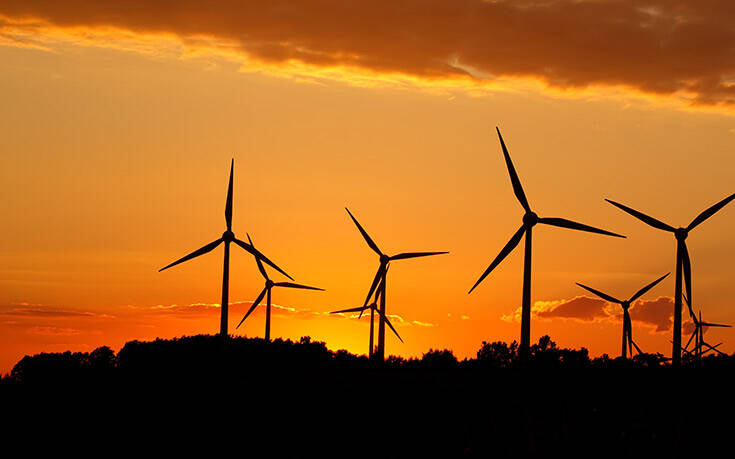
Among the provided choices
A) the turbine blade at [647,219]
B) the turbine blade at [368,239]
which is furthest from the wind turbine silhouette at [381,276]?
the turbine blade at [647,219]

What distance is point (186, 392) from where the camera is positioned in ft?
323

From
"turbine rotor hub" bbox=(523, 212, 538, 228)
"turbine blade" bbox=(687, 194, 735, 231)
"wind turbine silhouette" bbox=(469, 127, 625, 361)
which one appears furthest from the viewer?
"turbine blade" bbox=(687, 194, 735, 231)

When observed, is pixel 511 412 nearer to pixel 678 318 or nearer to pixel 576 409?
pixel 576 409

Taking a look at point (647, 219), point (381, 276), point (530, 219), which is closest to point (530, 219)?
point (530, 219)

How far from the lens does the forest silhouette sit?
64.2 m

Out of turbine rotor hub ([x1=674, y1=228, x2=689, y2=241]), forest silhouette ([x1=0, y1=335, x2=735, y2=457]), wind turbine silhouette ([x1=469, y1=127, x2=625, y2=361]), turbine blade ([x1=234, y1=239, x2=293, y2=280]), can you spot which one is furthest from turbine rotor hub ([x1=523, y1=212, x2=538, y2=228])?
turbine blade ([x1=234, y1=239, x2=293, y2=280])

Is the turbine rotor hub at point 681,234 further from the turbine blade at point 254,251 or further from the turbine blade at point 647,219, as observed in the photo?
the turbine blade at point 254,251

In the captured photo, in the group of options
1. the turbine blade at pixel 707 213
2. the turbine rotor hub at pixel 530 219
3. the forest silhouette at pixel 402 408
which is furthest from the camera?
the turbine blade at pixel 707 213

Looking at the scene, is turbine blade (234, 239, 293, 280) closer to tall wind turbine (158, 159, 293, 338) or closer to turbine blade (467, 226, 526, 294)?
tall wind turbine (158, 159, 293, 338)

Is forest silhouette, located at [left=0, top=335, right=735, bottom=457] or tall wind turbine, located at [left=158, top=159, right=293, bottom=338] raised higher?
tall wind turbine, located at [left=158, top=159, right=293, bottom=338]

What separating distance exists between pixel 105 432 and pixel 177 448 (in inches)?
427

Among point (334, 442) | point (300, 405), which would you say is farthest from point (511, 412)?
point (300, 405)

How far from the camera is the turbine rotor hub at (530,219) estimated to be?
93.6 metres

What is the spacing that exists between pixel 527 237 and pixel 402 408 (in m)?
19.6
